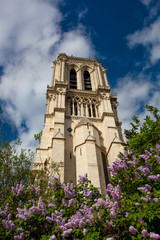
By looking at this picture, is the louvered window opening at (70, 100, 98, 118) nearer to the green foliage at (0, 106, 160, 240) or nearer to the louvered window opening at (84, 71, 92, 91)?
the louvered window opening at (84, 71, 92, 91)

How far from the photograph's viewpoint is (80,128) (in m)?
20.0

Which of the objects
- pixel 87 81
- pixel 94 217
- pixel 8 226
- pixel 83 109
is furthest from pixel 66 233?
pixel 87 81

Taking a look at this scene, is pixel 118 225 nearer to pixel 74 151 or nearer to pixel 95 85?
pixel 74 151

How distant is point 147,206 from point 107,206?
996 mm

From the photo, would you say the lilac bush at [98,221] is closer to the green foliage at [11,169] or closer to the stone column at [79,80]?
the green foliage at [11,169]

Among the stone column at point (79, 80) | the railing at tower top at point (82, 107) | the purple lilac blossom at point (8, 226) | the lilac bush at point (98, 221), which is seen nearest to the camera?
the lilac bush at point (98, 221)

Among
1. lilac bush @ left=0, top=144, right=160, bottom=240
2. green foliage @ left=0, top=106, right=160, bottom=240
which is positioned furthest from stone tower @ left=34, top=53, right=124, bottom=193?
lilac bush @ left=0, top=144, right=160, bottom=240

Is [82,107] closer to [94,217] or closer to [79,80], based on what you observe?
[79,80]

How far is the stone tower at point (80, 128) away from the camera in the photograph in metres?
16.8

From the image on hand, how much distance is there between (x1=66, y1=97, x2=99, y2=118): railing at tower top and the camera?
24312mm

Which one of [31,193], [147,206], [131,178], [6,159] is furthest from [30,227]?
[6,159]

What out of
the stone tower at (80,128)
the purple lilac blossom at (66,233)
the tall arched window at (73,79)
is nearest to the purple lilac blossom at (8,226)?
the purple lilac blossom at (66,233)

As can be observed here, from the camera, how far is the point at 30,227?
16.3ft

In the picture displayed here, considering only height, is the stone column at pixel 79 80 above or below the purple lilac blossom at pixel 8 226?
above
